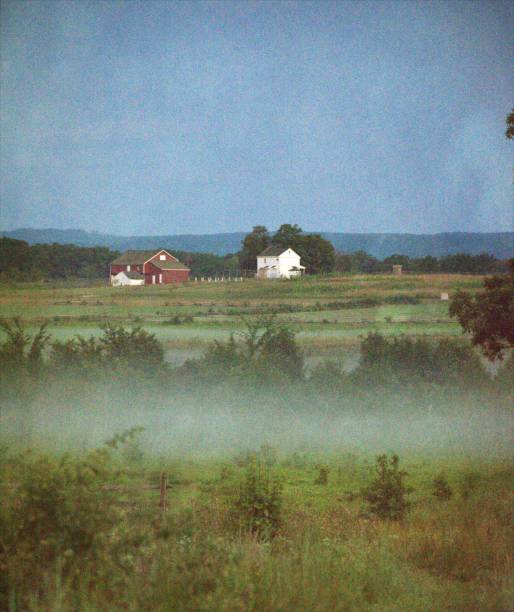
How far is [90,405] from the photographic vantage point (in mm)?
8695

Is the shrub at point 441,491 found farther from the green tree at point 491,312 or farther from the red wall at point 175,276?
the red wall at point 175,276

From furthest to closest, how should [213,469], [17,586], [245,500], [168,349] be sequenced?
[168,349] < [213,469] < [245,500] < [17,586]

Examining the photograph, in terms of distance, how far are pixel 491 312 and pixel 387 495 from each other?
228cm

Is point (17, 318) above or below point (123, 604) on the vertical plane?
above

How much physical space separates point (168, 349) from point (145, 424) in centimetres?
92

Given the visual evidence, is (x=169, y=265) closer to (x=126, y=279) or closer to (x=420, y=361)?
(x=126, y=279)

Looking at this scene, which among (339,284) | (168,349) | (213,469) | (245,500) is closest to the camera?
(245,500)

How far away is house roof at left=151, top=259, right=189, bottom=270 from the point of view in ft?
31.4

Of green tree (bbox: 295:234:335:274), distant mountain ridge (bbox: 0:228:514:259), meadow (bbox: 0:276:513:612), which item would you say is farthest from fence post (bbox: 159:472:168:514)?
green tree (bbox: 295:234:335:274)

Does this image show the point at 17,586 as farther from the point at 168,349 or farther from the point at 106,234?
the point at 106,234

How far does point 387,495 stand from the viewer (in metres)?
7.89

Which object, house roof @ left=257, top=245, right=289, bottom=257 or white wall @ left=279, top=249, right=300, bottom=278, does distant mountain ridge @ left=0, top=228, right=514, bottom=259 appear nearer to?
house roof @ left=257, top=245, right=289, bottom=257

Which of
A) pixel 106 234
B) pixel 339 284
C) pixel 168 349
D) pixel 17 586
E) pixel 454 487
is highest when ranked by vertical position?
pixel 106 234

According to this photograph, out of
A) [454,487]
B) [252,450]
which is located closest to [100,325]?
[252,450]
